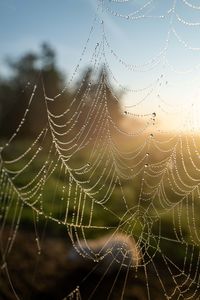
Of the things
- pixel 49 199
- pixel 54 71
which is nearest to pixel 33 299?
pixel 49 199

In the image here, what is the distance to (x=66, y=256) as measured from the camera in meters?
9.37

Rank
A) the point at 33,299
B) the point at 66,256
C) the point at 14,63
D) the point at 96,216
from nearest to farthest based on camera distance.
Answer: the point at 33,299 → the point at 66,256 → the point at 96,216 → the point at 14,63

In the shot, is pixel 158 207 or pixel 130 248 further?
pixel 158 207

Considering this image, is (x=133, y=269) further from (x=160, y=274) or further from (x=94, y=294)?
(x=94, y=294)

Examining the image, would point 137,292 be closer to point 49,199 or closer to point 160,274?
point 160,274

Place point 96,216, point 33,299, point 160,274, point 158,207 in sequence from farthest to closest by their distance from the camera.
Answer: point 96,216 < point 158,207 < point 160,274 < point 33,299

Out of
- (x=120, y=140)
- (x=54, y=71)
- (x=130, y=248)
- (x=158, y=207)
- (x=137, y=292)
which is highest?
(x=54, y=71)

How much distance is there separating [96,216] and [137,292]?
4.86 metres

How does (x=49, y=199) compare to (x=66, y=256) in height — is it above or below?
above

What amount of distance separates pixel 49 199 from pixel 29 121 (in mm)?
13201

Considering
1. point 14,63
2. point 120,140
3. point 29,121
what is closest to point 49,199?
point 120,140

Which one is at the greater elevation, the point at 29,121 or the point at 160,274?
the point at 29,121

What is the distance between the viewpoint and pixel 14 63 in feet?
108

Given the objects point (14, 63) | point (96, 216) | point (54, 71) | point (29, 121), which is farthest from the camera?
point (14, 63)
